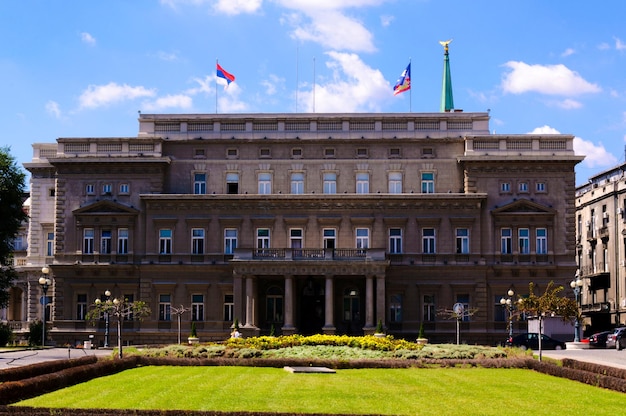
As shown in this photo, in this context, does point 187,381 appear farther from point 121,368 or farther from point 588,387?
point 588,387

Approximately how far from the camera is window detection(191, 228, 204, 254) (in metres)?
76.6

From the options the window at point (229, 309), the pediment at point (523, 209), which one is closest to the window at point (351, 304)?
the window at point (229, 309)

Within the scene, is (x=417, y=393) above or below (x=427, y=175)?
below

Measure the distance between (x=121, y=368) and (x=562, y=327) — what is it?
4199 cm

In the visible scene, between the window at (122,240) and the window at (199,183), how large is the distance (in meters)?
6.44

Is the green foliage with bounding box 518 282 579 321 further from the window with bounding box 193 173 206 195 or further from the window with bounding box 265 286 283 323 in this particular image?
the window with bounding box 193 173 206 195

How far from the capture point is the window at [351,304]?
250 feet

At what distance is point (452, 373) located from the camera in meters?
41.4

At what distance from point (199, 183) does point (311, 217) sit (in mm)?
9709

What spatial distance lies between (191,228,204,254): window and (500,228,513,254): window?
23.6 meters

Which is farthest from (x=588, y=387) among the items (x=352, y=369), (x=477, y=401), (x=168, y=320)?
(x=168, y=320)

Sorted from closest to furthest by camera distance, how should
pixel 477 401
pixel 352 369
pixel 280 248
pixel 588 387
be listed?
pixel 477 401 → pixel 588 387 → pixel 352 369 → pixel 280 248

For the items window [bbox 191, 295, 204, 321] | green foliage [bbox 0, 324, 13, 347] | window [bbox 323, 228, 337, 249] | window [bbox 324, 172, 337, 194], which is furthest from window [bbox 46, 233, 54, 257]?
window [bbox 323, 228, 337, 249]

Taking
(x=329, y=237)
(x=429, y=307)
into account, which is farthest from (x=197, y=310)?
(x=429, y=307)
